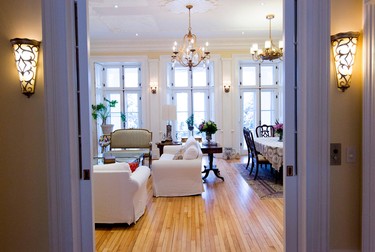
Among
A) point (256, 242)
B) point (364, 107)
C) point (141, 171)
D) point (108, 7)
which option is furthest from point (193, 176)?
point (108, 7)

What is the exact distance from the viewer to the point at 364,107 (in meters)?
1.75

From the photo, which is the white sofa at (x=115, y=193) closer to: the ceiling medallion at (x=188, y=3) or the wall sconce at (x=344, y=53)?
the wall sconce at (x=344, y=53)

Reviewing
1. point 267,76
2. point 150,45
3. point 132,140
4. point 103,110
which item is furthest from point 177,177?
point 267,76

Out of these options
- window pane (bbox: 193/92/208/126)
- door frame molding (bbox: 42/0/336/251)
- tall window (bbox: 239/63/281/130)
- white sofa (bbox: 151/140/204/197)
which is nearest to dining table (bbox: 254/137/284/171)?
white sofa (bbox: 151/140/204/197)

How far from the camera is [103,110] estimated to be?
8.83 metres

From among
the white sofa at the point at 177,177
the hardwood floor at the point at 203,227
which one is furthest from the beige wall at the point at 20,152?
the white sofa at the point at 177,177

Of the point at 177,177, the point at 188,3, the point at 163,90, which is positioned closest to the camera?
the point at 177,177

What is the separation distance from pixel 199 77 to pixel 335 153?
7694 millimetres

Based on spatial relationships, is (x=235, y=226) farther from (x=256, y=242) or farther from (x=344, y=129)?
(x=344, y=129)

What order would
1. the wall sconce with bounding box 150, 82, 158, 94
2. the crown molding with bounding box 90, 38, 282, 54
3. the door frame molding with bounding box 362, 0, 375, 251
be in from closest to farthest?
the door frame molding with bounding box 362, 0, 375, 251, the crown molding with bounding box 90, 38, 282, 54, the wall sconce with bounding box 150, 82, 158, 94

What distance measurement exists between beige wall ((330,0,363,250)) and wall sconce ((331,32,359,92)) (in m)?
0.05

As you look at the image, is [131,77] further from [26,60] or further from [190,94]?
[26,60]

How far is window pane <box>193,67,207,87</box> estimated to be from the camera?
30.3 ft

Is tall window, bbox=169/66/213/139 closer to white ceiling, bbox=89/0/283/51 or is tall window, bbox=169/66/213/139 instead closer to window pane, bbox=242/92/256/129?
white ceiling, bbox=89/0/283/51
